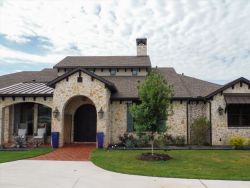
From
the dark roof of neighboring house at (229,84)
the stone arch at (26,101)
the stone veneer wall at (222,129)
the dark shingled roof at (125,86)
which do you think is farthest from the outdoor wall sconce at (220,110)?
the stone arch at (26,101)

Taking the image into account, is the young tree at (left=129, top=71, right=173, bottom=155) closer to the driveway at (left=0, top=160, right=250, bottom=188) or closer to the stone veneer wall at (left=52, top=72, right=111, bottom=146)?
the driveway at (left=0, top=160, right=250, bottom=188)

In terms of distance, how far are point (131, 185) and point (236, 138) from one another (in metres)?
11.7

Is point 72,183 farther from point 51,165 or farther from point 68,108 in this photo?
point 68,108

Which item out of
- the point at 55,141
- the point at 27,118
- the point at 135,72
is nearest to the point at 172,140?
the point at 55,141

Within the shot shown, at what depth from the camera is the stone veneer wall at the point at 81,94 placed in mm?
18734

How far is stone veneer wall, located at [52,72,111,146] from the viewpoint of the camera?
738 inches

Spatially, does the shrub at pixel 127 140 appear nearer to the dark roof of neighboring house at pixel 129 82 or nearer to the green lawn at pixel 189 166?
the dark roof of neighboring house at pixel 129 82

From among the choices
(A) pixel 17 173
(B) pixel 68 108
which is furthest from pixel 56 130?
(A) pixel 17 173

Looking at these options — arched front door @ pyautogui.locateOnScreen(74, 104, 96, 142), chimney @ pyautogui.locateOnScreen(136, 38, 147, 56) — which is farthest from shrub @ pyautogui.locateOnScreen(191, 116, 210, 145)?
chimney @ pyautogui.locateOnScreen(136, 38, 147, 56)

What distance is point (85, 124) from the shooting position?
21.5 meters

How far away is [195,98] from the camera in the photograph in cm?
2041

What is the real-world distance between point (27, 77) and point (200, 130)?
55.7ft

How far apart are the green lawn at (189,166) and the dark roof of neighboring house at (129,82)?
18.1 ft

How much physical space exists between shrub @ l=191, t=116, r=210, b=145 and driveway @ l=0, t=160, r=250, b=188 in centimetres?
964
